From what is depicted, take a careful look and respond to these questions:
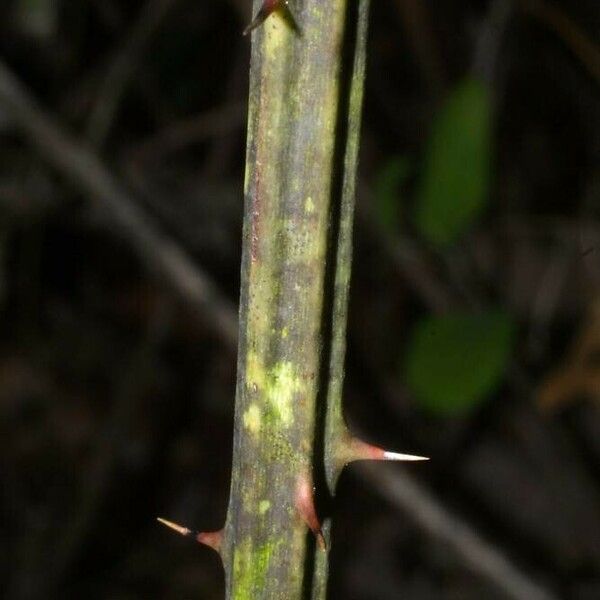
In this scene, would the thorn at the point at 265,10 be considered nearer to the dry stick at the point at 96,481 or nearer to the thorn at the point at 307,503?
the thorn at the point at 307,503

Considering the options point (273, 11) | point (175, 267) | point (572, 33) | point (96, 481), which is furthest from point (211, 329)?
point (273, 11)

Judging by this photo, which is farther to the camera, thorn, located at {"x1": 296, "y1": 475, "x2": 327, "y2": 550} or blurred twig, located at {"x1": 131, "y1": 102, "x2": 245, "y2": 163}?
blurred twig, located at {"x1": 131, "y1": 102, "x2": 245, "y2": 163}

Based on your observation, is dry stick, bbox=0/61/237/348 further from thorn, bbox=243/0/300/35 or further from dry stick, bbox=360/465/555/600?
thorn, bbox=243/0/300/35

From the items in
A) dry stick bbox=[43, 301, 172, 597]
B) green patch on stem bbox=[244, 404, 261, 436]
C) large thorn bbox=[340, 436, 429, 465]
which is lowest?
dry stick bbox=[43, 301, 172, 597]

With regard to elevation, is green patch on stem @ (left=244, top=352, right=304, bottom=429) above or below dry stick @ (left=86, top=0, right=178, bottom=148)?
below

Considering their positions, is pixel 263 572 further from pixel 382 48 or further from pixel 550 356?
pixel 382 48

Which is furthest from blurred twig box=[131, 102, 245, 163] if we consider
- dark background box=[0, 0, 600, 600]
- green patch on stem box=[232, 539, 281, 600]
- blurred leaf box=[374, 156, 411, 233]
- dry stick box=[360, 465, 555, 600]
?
green patch on stem box=[232, 539, 281, 600]
